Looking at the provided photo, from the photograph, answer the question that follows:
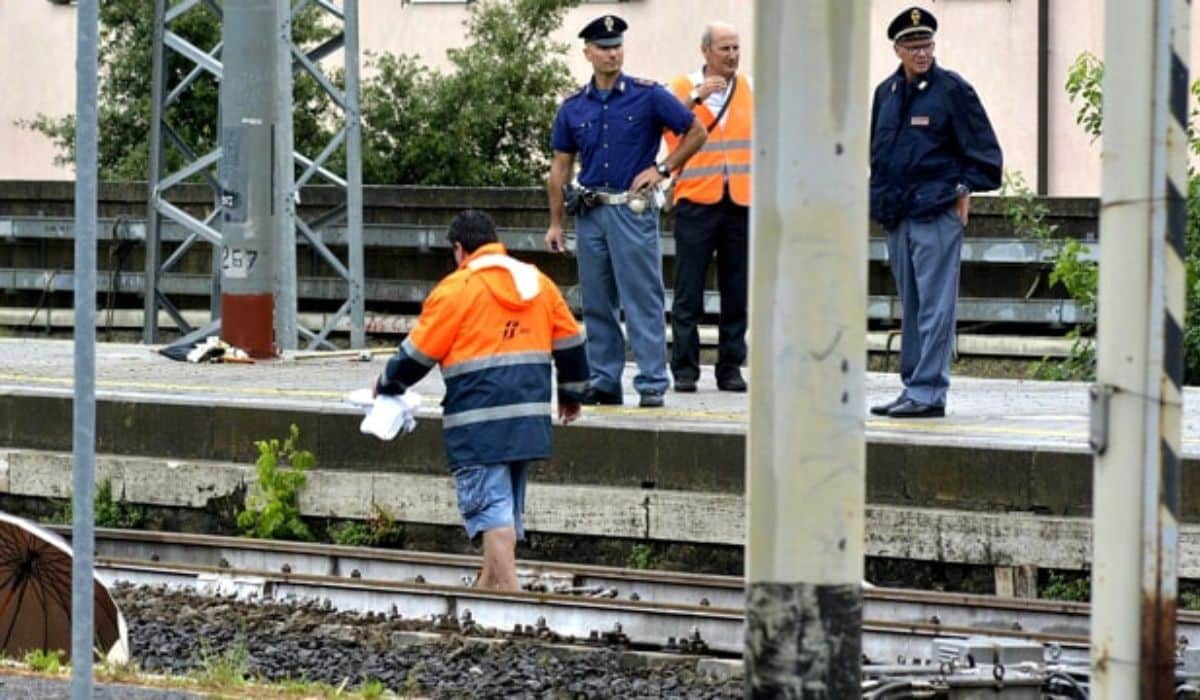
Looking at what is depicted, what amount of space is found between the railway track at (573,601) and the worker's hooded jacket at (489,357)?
26.0 inches

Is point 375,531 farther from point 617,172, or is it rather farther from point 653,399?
point 617,172

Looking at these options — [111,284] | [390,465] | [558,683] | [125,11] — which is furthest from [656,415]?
[125,11]

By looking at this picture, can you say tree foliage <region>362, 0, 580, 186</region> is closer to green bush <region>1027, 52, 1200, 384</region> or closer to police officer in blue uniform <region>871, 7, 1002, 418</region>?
green bush <region>1027, 52, 1200, 384</region>

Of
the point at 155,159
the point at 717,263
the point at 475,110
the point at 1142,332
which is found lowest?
the point at 1142,332

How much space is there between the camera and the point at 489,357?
11438 mm

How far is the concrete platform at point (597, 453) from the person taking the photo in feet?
40.7

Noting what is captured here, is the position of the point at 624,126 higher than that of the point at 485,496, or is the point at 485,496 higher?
the point at 624,126

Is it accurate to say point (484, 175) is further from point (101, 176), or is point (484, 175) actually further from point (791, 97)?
point (791, 97)

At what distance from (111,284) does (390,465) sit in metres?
13.8

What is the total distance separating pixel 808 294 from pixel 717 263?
8438 mm

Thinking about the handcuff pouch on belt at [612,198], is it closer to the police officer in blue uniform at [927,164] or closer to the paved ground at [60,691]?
the police officer in blue uniform at [927,164]

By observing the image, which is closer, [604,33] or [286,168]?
[604,33]

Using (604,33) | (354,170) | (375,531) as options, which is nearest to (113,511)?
(375,531)

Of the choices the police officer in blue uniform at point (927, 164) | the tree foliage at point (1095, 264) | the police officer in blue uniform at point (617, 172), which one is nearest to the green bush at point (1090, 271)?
the tree foliage at point (1095, 264)
